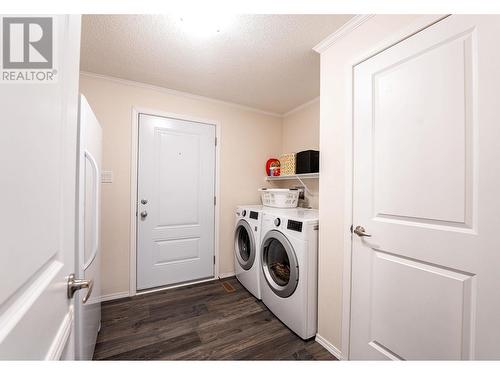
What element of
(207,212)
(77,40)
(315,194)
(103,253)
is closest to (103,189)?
(103,253)

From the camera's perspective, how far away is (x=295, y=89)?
2363 millimetres

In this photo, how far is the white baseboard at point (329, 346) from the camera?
4.74 feet

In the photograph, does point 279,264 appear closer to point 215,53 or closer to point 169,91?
point 215,53

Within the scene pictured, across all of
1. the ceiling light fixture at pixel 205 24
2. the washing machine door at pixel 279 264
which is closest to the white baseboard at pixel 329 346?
the washing machine door at pixel 279 264

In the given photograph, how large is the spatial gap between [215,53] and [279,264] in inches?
80.5

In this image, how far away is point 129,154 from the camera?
7.23ft

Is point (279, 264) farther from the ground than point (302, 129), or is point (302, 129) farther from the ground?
point (302, 129)

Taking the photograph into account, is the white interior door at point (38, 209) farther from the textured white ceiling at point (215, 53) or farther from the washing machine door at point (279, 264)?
the washing machine door at point (279, 264)

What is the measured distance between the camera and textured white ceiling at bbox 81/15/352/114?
141cm

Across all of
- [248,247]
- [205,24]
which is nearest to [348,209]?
[248,247]

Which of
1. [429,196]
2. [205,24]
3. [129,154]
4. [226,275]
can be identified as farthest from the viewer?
[226,275]

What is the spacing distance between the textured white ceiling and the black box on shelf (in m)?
0.79
